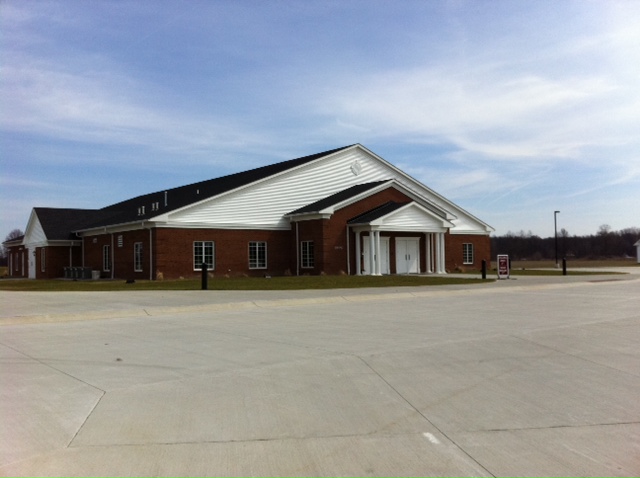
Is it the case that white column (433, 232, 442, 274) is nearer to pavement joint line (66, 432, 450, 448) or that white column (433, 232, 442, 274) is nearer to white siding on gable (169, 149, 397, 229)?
white siding on gable (169, 149, 397, 229)

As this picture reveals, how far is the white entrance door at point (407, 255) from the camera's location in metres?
37.6

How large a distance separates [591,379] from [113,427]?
5.95 m

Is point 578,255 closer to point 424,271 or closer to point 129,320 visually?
point 424,271

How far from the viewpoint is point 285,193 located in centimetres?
3662

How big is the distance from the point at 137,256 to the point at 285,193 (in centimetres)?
937

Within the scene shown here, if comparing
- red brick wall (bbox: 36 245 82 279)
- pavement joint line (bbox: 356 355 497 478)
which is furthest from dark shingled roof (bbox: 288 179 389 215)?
pavement joint line (bbox: 356 355 497 478)

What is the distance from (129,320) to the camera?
14.8 meters

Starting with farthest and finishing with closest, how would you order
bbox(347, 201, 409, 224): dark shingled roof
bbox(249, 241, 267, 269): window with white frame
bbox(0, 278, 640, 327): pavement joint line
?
bbox(249, 241, 267, 269): window with white frame, bbox(347, 201, 409, 224): dark shingled roof, bbox(0, 278, 640, 327): pavement joint line

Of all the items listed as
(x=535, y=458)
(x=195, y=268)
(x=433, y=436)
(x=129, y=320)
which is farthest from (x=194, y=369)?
(x=195, y=268)

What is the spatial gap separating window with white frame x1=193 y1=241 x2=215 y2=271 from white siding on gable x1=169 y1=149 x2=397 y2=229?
4.10 feet

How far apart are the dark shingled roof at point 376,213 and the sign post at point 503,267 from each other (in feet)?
24.0

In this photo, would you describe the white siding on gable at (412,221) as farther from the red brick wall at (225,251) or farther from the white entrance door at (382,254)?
the red brick wall at (225,251)

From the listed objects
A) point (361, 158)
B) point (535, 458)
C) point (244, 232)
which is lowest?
A: point (535, 458)

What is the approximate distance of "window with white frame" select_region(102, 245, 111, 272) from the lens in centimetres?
3809
